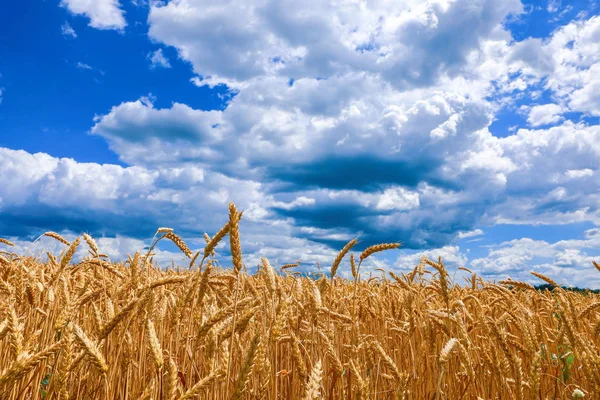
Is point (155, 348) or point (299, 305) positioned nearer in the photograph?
point (155, 348)

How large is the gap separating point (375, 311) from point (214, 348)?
335 centimetres

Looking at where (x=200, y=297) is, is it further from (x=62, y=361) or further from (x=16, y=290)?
(x=16, y=290)

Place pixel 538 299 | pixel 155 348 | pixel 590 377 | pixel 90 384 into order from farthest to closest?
pixel 538 299 < pixel 90 384 < pixel 590 377 < pixel 155 348

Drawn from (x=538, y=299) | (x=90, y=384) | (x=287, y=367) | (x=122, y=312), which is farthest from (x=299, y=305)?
(x=538, y=299)

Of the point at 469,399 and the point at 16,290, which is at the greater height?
the point at 16,290

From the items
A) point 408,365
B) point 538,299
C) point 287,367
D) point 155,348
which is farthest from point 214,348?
point 538,299

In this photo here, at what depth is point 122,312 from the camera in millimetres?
2186

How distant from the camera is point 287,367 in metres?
3.97

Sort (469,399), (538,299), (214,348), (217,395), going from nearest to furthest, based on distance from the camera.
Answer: (214,348) < (217,395) < (469,399) < (538,299)

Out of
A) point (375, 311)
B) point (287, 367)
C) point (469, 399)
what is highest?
point (375, 311)

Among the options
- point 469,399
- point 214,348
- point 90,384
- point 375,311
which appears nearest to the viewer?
point 214,348

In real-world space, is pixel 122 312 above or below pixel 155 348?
above

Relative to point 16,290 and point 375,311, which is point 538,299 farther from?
point 16,290

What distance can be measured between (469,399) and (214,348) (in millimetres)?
2584
